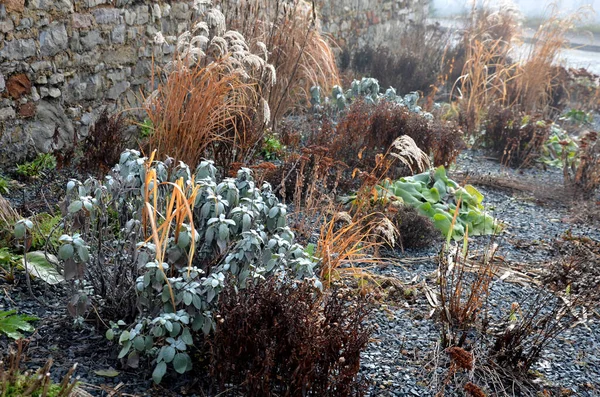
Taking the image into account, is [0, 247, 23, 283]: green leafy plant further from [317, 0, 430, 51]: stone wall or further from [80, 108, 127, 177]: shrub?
[317, 0, 430, 51]: stone wall

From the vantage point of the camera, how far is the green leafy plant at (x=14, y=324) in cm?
246

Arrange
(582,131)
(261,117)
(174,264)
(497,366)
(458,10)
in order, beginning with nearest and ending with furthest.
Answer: (174,264) → (497,366) → (261,117) → (582,131) → (458,10)

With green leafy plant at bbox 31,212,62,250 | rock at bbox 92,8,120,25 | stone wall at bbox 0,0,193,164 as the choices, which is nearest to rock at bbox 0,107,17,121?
stone wall at bbox 0,0,193,164

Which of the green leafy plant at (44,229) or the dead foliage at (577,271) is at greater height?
the green leafy plant at (44,229)

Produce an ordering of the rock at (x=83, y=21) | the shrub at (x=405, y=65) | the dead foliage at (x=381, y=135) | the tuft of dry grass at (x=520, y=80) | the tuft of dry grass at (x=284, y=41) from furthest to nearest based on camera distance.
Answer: the shrub at (x=405, y=65) → the tuft of dry grass at (x=520, y=80) → the tuft of dry grass at (x=284, y=41) → the dead foliage at (x=381, y=135) → the rock at (x=83, y=21)

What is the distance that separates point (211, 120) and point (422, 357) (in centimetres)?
211

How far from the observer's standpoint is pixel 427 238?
4.21m

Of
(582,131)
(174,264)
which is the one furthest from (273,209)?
(582,131)

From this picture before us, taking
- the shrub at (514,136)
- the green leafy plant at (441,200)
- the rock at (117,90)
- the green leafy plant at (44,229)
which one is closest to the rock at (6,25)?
the rock at (117,90)

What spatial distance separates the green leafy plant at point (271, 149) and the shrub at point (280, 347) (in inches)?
114

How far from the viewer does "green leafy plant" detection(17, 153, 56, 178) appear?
4230mm

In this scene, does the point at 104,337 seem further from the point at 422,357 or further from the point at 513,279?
the point at 513,279

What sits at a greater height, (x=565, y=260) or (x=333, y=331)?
(x=333, y=331)

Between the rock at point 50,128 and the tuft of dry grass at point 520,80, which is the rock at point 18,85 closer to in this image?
the rock at point 50,128
